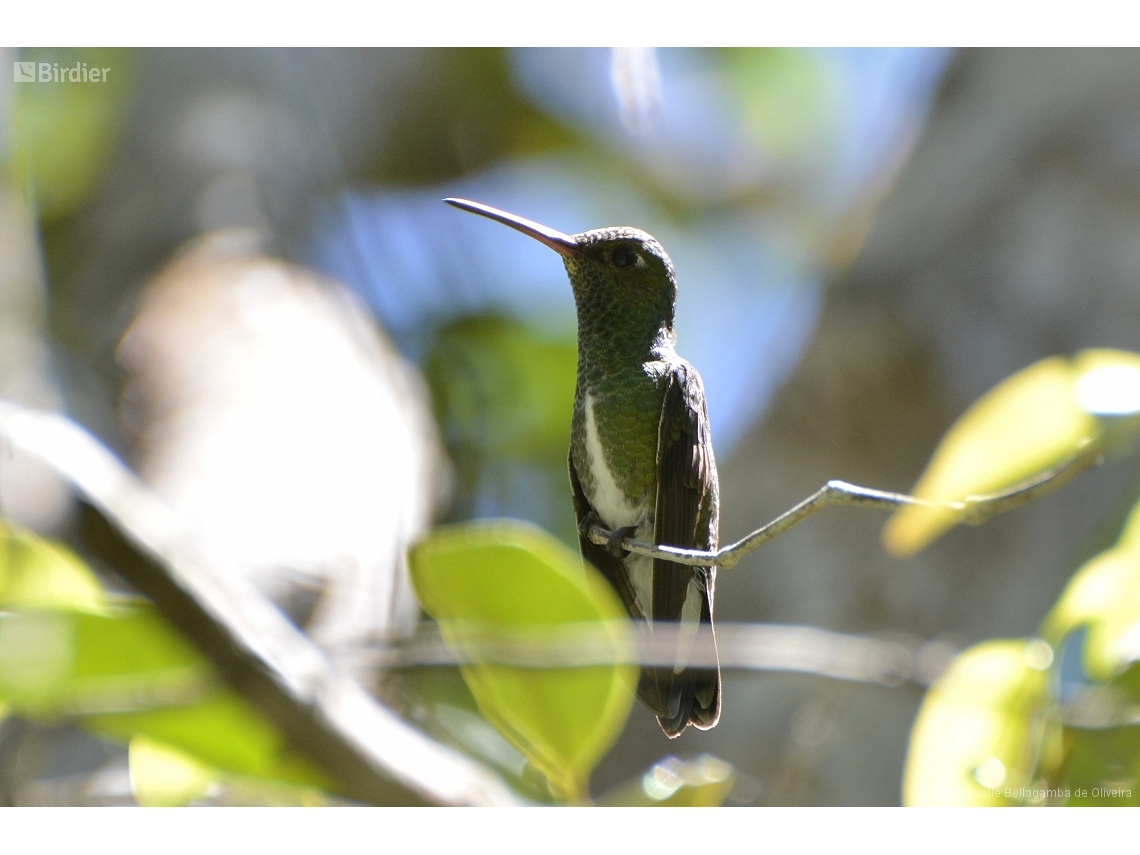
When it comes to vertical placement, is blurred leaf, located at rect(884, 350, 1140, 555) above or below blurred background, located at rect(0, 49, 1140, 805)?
below

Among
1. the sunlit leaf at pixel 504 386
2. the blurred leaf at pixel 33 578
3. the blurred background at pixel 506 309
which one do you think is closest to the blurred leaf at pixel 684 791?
the blurred leaf at pixel 33 578

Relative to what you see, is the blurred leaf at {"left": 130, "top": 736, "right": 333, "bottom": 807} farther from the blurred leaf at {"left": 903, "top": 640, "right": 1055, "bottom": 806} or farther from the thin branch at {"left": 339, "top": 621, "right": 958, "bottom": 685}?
the blurred leaf at {"left": 903, "top": 640, "right": 1055, "bottom": 806}

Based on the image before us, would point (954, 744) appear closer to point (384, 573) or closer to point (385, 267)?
point (384, 573)

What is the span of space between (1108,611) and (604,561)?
Result: 1.28 ft

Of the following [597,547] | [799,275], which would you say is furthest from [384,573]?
[799,275]

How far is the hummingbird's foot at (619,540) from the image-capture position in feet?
2.53

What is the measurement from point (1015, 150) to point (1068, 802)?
137 centimetres

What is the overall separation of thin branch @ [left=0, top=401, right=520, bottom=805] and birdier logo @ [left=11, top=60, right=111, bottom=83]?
15.1 inches

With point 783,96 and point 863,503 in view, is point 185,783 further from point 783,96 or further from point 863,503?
point 783,96

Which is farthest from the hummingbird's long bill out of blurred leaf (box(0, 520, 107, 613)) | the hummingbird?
blurred leaf (box(0, 520, 107, 613))

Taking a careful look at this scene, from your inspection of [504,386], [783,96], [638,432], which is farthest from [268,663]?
[783,96]

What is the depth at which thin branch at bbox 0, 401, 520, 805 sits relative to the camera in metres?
0.78

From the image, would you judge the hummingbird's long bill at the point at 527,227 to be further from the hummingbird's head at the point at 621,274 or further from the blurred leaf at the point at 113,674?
the blurred leaf at the point at 113,674

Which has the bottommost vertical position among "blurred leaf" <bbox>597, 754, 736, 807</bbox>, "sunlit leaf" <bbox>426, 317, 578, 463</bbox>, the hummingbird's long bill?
"blurred leaf" <bbox>597, 754, 736, 807</bbox>
